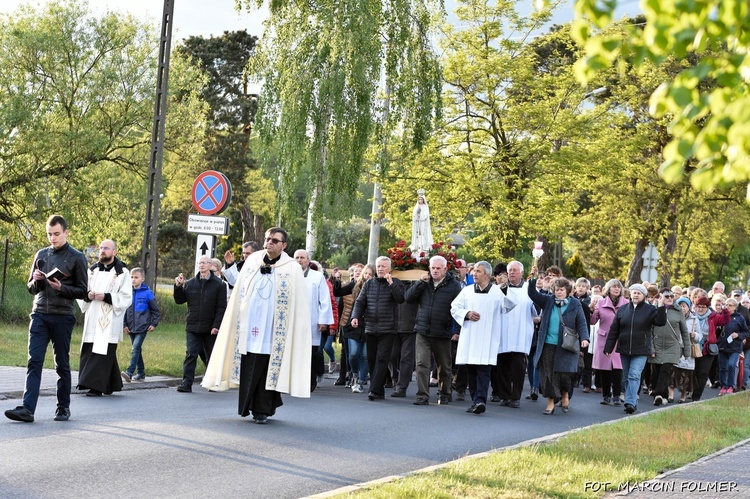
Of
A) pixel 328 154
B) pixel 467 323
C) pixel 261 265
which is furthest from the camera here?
pixel 328 154

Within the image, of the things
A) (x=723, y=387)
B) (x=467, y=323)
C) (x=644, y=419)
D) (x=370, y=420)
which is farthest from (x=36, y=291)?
(x=723, y=387)

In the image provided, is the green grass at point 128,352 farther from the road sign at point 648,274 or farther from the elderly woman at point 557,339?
the road sign at point 648,274

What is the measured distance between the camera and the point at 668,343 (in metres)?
17.8

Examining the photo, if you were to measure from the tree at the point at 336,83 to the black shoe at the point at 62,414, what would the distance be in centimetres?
1469

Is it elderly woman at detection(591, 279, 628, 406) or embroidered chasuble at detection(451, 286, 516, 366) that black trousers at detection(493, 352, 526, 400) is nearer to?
embroidered chasuble at detection(451, 286, 516, 366)

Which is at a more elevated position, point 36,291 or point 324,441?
point 36,291

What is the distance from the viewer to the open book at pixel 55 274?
35.7 ft

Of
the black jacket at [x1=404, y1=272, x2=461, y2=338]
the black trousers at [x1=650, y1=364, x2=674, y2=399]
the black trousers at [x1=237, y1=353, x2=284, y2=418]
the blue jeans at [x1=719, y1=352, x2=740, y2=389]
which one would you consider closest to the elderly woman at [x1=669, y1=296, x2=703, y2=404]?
the black trousers at [x1=650, y1=364, x2=674, y2=399]

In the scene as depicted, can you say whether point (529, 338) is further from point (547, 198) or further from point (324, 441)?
point (547, 198)

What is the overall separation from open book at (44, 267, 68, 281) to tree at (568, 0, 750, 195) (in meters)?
8.11

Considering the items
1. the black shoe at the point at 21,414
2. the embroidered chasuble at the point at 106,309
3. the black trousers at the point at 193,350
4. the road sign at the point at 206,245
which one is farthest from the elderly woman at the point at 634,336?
the black shoe at the point at 21,414

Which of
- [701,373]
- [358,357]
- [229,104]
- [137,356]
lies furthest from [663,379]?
[229,104]

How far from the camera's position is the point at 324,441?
1081 centimetres

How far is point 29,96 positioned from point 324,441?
21.5 metres
